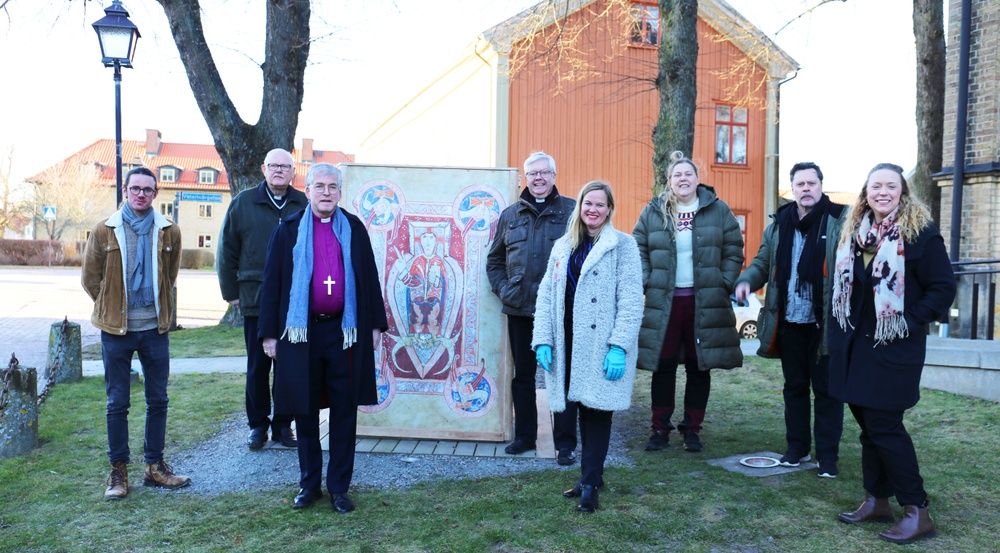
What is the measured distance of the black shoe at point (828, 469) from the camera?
5227mm

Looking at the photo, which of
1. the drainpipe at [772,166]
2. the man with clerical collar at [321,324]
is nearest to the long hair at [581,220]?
the man with clerical collar at [321,324]

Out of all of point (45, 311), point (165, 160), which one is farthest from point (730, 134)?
point (165, 160)

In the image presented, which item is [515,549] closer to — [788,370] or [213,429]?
[788,370]

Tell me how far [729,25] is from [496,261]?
17444 mm

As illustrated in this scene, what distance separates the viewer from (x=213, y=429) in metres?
6.57

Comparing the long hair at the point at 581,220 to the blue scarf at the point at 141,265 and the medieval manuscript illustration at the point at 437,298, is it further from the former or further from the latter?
the blue scarf at the point at 141,265

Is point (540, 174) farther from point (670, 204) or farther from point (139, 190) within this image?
point (139, 190)

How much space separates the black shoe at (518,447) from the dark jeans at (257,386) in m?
1.60

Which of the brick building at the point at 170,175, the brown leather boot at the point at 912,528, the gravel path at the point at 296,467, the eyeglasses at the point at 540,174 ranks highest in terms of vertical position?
the brick building at the point at 170,175

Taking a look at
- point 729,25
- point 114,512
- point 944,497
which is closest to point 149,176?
point 114,512

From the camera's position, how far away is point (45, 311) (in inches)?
693

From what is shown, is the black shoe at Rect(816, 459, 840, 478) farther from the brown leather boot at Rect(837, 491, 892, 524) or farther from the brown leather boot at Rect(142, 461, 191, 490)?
the brown leather boot at Rect(142, 461, 191, 490)

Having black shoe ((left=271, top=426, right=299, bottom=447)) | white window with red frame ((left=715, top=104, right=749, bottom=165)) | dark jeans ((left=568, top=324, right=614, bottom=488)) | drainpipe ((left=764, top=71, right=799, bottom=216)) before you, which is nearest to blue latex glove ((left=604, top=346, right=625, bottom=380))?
dark jeans ((left=568, top=324, right=614, bottom=488))

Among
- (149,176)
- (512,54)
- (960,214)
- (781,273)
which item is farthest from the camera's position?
(512,54)
